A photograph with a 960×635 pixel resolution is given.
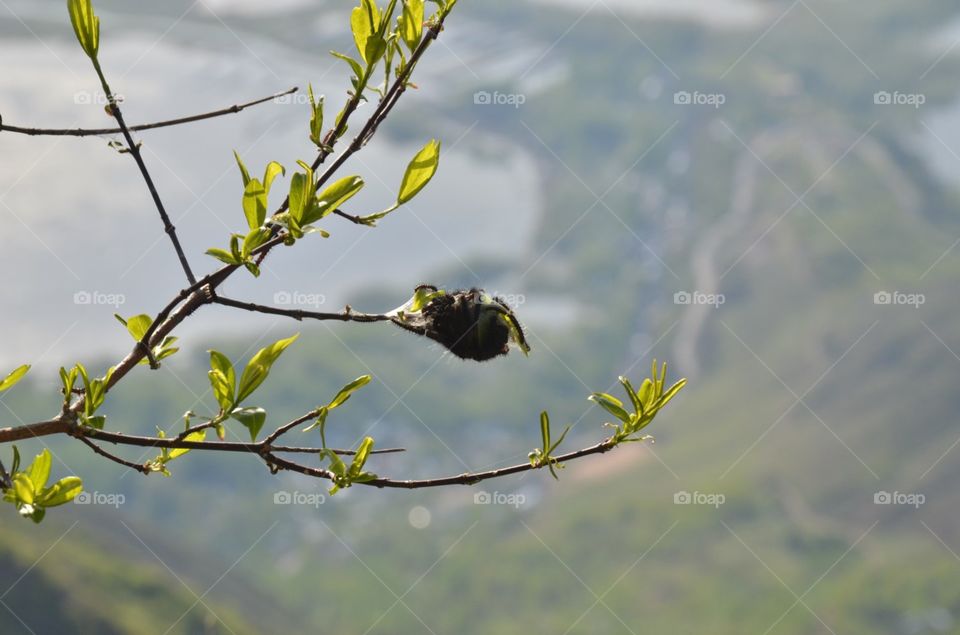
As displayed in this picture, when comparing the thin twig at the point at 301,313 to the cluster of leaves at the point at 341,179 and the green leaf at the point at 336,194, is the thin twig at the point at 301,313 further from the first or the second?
the green leaf at the point at 336,194

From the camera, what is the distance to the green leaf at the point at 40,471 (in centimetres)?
289

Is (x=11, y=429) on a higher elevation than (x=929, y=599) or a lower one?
lower

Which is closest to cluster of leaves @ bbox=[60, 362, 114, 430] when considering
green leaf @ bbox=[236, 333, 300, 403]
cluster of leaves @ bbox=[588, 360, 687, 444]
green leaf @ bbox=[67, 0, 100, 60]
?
green leaf @ bbox=[236, 333, 300, 403]

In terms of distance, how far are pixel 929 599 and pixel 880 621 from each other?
9.64 metres

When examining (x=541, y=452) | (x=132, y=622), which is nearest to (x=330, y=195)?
(x=541, y=452)

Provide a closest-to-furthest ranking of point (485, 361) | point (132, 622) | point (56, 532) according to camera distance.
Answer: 1. point (485, 361)
2. point (132, 622)
3. point (56, 532)

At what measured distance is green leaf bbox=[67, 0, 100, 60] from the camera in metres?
2.78

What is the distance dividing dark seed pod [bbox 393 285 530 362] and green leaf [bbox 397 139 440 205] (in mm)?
339

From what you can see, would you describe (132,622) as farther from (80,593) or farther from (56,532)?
(56,532)

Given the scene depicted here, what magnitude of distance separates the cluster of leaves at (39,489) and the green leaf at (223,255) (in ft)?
2.26

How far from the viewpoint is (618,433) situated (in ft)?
11.3

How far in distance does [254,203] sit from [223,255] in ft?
0.56

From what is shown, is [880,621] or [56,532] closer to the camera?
[56,532]

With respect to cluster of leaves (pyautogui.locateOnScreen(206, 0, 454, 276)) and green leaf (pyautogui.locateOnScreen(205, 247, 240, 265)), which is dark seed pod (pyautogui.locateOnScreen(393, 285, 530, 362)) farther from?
green leaf (pyautogui.locateOnScreen(205, 247, 240, 265))
